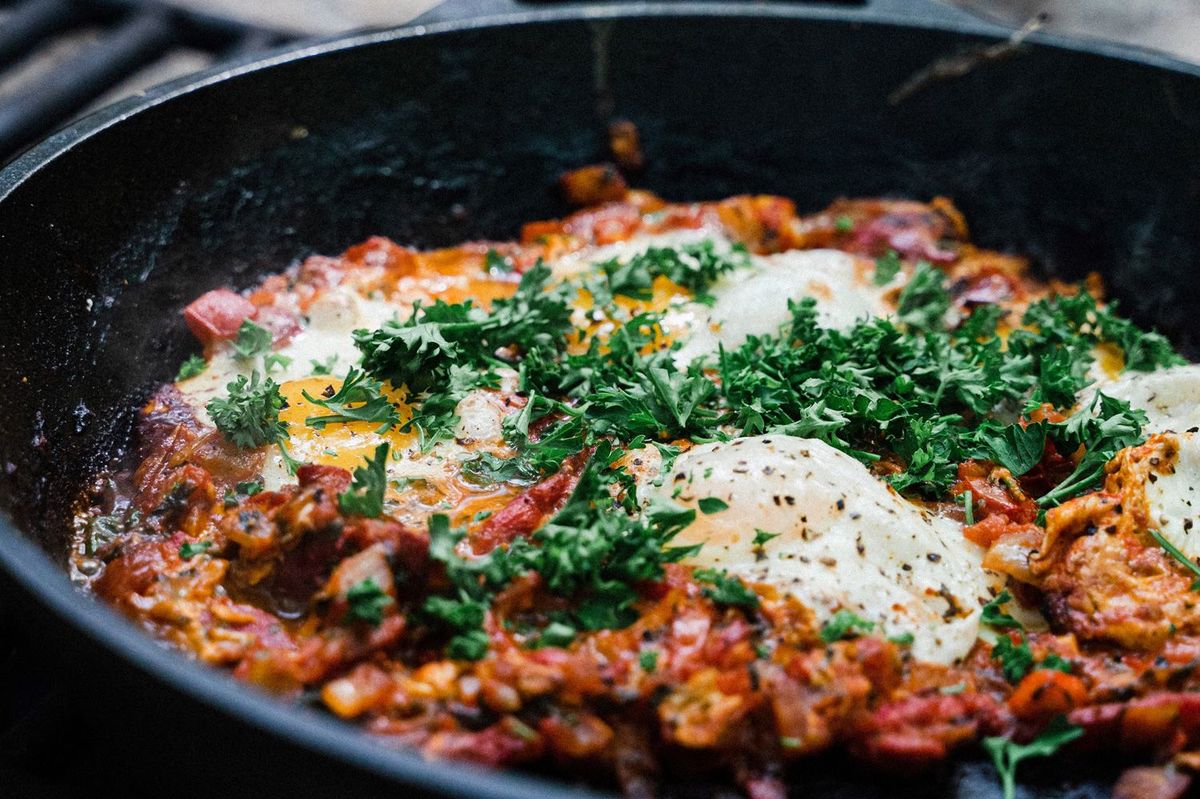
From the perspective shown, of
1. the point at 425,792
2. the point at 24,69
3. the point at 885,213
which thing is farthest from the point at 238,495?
the point at 24,69

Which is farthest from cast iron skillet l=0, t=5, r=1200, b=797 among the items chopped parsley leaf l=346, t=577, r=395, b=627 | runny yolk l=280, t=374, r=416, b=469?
chopped parsley leaf l=346, t=577, r=395, b=627

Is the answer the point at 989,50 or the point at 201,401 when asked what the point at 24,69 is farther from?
the point at 989,50

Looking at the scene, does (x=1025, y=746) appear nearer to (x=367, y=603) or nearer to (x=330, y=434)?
(x=367, y=603)

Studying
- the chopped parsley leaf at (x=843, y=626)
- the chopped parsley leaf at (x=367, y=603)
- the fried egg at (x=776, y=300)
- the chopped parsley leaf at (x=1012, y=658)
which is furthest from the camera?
the fried egg at (x=776, y=300)

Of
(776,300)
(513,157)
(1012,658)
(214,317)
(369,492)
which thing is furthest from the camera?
(513,157)

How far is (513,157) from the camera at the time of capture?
16.6 ft

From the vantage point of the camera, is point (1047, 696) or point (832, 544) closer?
point (1047, 696)

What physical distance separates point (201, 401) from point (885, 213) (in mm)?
3368

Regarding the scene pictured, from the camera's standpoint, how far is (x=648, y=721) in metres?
2.65

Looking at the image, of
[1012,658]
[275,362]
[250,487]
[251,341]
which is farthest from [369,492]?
[1012,658]

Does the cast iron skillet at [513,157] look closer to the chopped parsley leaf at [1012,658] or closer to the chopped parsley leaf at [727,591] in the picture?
the chopped parsley leaf at [727,591]

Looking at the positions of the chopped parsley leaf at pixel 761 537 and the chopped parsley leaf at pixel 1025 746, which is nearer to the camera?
the chopped parsley leaf at pixel 1025 746

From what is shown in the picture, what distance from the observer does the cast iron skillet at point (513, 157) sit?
3.49m

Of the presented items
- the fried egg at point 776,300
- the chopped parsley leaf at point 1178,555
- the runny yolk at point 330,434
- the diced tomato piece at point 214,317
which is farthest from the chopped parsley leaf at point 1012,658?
the diced tomato piece at point 214,317
